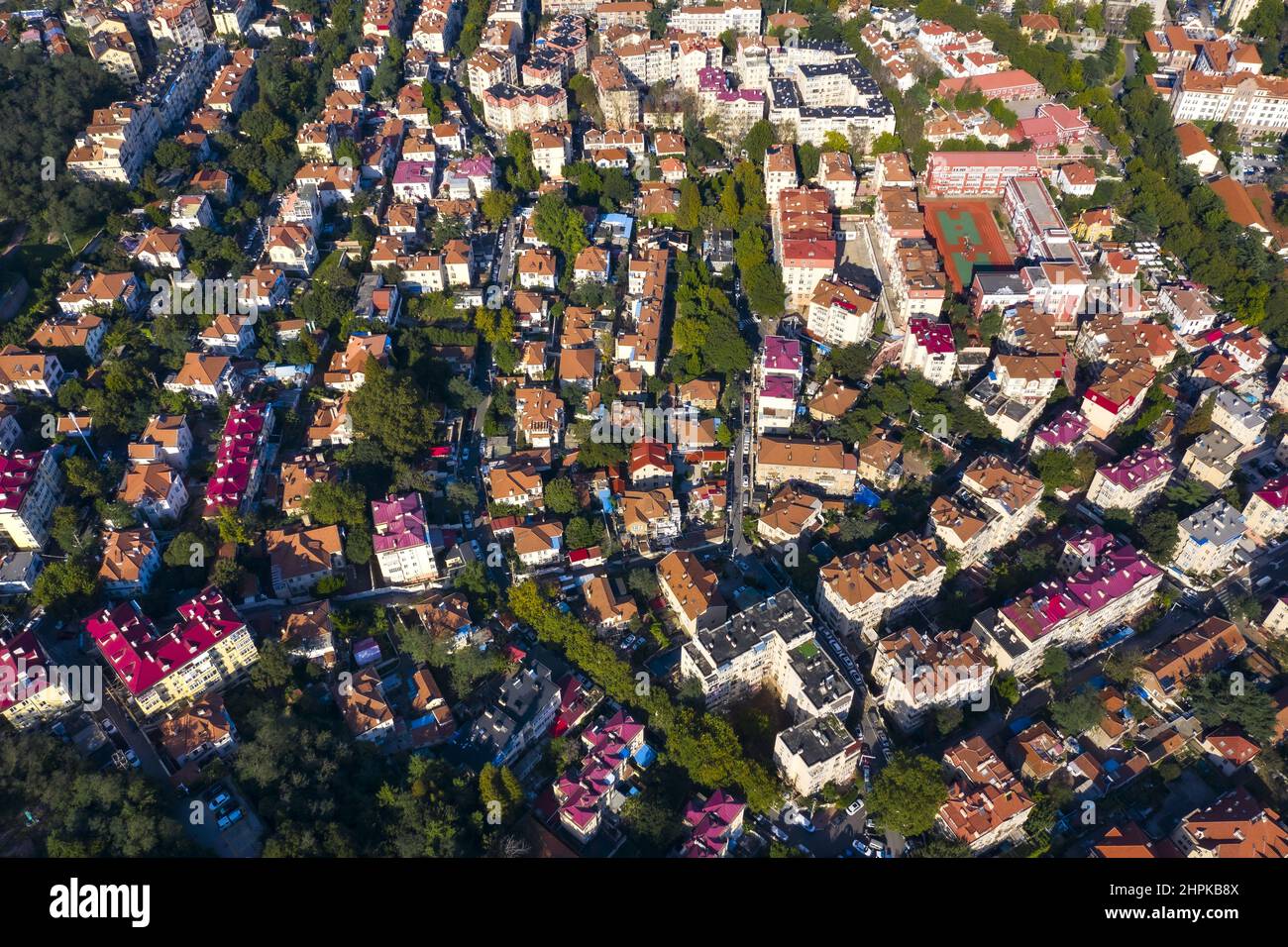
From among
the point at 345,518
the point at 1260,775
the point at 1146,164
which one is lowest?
the point at 1260,775

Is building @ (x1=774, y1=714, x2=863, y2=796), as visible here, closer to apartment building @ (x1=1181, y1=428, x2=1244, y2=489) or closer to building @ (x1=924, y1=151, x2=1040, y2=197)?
apartment building @ (x1=1181, y1=428, x2=1244, y2=489)

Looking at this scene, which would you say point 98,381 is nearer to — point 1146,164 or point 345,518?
point 345,518

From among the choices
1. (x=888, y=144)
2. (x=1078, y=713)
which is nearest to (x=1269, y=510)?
(x=1078, y=713)

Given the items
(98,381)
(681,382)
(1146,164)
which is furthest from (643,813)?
(1146,164)

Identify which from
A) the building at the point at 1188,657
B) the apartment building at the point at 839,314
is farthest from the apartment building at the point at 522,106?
the building at the point at 1188,657

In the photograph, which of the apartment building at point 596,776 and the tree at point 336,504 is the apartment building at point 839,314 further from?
the tree at point 336,504
